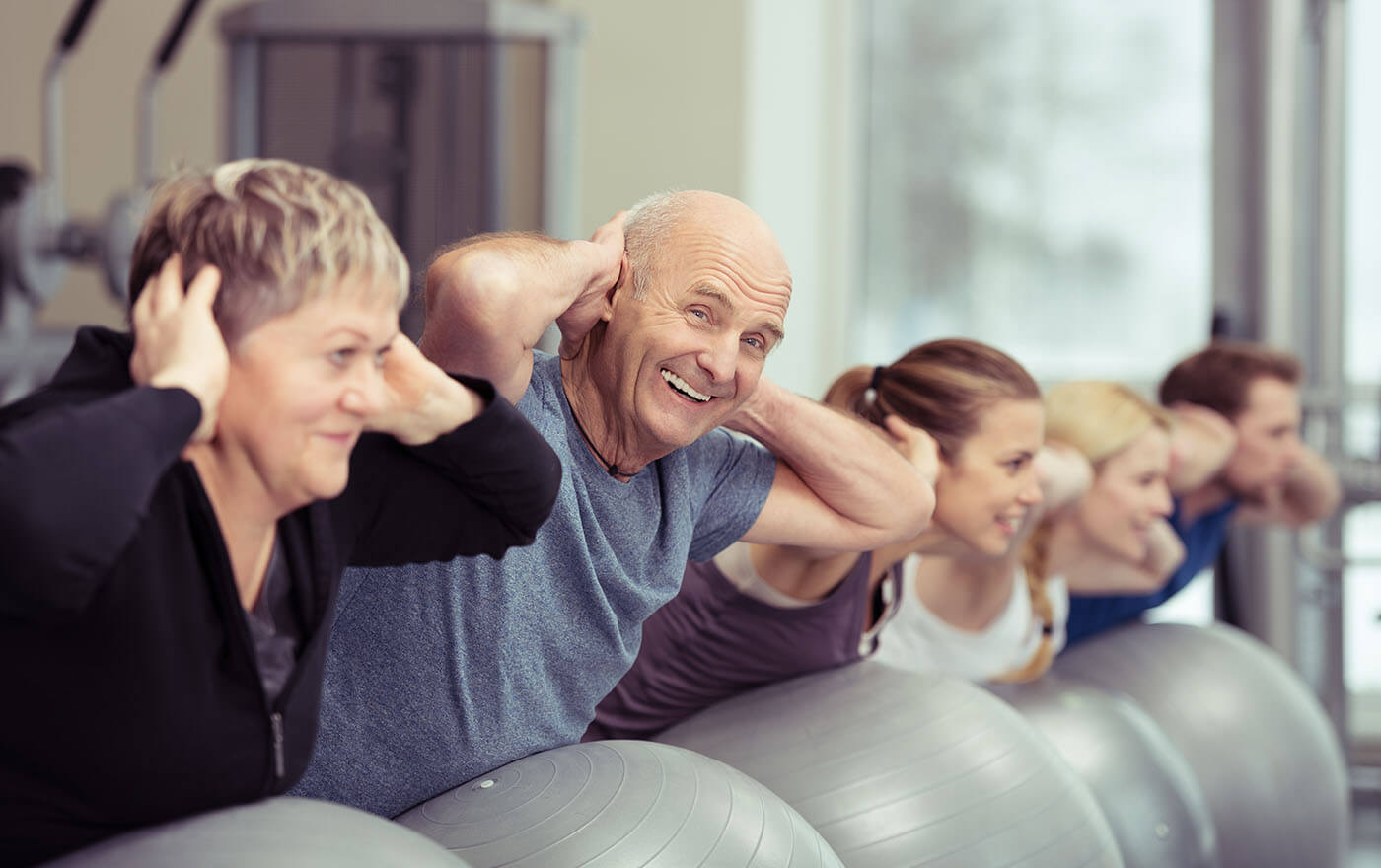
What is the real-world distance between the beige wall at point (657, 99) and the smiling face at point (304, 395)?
276 centimetres

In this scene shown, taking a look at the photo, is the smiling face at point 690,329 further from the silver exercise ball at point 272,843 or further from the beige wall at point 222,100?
the beige wall at point 222,100

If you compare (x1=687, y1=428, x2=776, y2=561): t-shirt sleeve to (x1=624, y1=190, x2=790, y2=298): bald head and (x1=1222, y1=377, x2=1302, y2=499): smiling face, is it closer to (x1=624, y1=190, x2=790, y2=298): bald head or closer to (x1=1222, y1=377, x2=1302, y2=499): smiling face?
(x1=624, y1=190, x2=790, y2=298): bald head

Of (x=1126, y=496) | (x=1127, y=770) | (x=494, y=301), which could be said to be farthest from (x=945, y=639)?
(x=494, y=301)

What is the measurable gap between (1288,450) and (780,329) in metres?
1.94

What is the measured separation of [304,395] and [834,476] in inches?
30.6

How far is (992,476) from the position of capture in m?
1.80

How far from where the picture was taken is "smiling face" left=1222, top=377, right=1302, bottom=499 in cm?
281

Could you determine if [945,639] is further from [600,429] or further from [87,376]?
[87,376]

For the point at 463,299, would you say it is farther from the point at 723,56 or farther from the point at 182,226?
the point at 723,56

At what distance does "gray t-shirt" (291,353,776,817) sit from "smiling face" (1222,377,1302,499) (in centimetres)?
184

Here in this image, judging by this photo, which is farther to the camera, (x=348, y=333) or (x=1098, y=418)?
(x=1098, y=418)

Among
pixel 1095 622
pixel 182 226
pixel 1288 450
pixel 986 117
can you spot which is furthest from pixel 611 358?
pixel 986 117

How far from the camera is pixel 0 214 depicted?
309 cm

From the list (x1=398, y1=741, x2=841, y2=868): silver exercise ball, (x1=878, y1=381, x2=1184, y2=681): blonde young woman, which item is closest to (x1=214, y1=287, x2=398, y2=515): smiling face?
(x1=398, y1=741, x2=841, y2=868): silver exercise ball
